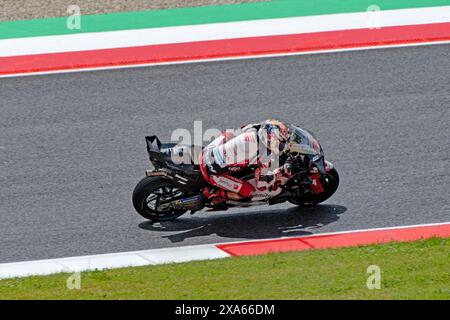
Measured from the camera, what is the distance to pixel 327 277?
40.3 feet

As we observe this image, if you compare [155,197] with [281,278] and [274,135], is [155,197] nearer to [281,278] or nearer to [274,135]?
[274,135]

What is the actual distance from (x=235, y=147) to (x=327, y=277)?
291cm

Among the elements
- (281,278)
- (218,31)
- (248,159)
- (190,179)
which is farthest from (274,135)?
(218,31)

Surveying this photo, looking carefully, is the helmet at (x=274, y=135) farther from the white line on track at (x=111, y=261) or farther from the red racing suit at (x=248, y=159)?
the white line on track at (x=111, y=261)

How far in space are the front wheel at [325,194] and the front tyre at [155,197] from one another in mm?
1653

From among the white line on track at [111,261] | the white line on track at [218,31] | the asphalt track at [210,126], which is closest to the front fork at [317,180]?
the asphalt track at [210,126]

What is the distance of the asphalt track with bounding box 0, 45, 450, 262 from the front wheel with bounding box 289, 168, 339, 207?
13 centimetres

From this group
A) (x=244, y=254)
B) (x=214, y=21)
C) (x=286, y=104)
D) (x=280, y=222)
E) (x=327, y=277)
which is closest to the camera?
(x=327, y=277)

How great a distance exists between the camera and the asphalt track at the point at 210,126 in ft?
49.1

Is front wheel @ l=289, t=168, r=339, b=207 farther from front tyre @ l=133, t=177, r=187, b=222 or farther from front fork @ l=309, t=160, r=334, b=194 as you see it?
front tyre @ l=133, t=177, r=187, b=222

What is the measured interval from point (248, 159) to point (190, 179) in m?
0.84

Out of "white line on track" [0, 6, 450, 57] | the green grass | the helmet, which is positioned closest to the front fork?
the helmet
